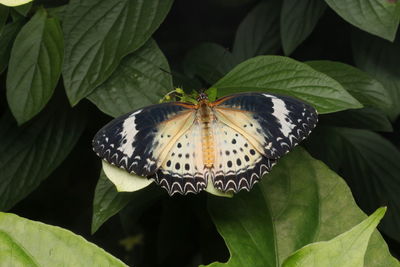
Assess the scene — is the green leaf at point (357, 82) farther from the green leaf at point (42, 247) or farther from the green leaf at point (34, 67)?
the green leaf at point (42, 247)

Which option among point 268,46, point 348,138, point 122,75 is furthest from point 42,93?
point 348,138

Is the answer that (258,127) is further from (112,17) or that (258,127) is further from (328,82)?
(112,17)

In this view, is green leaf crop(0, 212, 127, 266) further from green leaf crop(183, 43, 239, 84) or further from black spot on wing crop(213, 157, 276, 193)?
green leaf crop(183, 43, 239, 84)

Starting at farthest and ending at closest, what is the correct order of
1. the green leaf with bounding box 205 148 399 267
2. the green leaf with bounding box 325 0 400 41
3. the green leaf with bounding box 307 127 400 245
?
1. the green leaf with bounding box 307 127 400 245
2. the green leaf with bounding box 325 0 400 41
3. the green leaf with bounding box 205 148 399 267

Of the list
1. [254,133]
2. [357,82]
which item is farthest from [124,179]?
[357,82]

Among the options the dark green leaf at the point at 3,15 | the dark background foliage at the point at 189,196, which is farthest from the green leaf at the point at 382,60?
the dark green leaf at the point at 3,15

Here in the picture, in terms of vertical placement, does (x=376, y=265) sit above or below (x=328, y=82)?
below

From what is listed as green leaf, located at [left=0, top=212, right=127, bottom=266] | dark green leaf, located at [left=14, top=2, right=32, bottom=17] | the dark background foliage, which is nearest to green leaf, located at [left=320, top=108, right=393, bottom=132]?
the dark background foliage
